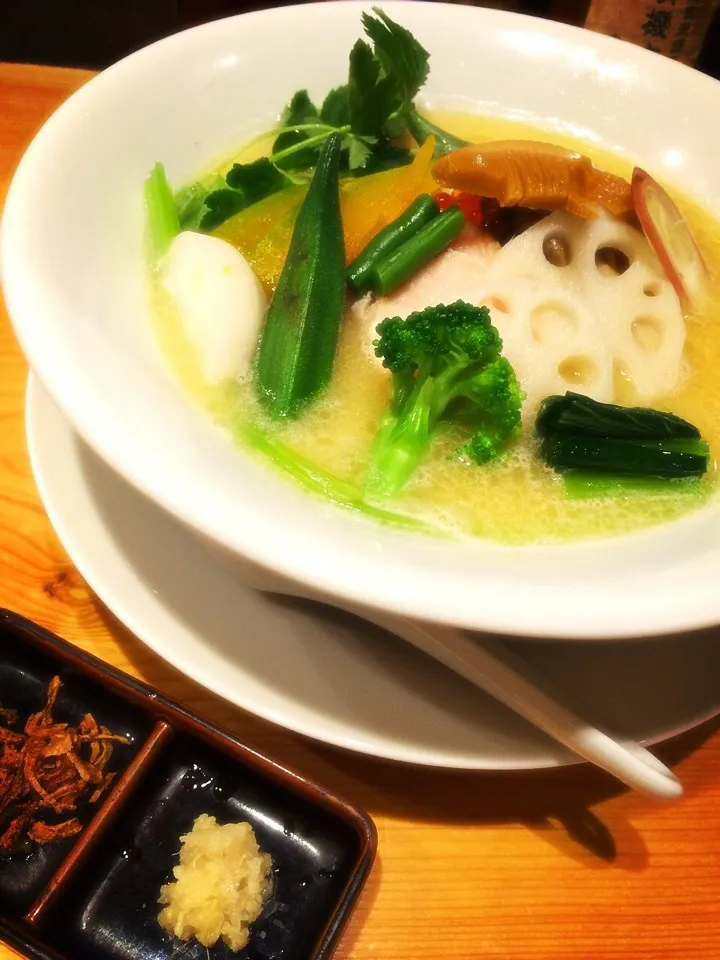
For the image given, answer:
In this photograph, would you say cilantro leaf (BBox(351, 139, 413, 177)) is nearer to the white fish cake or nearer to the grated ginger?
the white fish cake

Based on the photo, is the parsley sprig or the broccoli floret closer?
the broccoli floret

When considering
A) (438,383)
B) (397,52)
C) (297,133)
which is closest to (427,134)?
(397,52)

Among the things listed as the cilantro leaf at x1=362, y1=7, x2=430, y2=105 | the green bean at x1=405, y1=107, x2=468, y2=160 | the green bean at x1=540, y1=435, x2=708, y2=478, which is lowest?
the green bean at x1=540, y1=435, x2=708, y2=478

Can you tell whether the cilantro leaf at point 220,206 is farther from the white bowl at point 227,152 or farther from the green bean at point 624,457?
the green bean at point 624,457

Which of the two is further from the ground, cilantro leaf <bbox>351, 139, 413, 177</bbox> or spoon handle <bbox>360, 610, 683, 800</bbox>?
cilantro leaf <bbox>351, 139, 413, 177</bbox>

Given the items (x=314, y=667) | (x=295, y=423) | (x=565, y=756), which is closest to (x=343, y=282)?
(x=295, y=423)

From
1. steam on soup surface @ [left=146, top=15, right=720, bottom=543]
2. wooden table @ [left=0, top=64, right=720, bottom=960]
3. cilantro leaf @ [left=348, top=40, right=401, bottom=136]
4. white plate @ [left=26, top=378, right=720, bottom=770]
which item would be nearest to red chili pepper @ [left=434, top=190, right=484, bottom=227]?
steam on soup surface @ [left=146, top=15, right=720, bottom=543]

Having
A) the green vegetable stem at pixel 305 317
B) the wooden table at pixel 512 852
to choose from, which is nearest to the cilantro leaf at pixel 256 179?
the green vegetable stem at pixel 305 317
